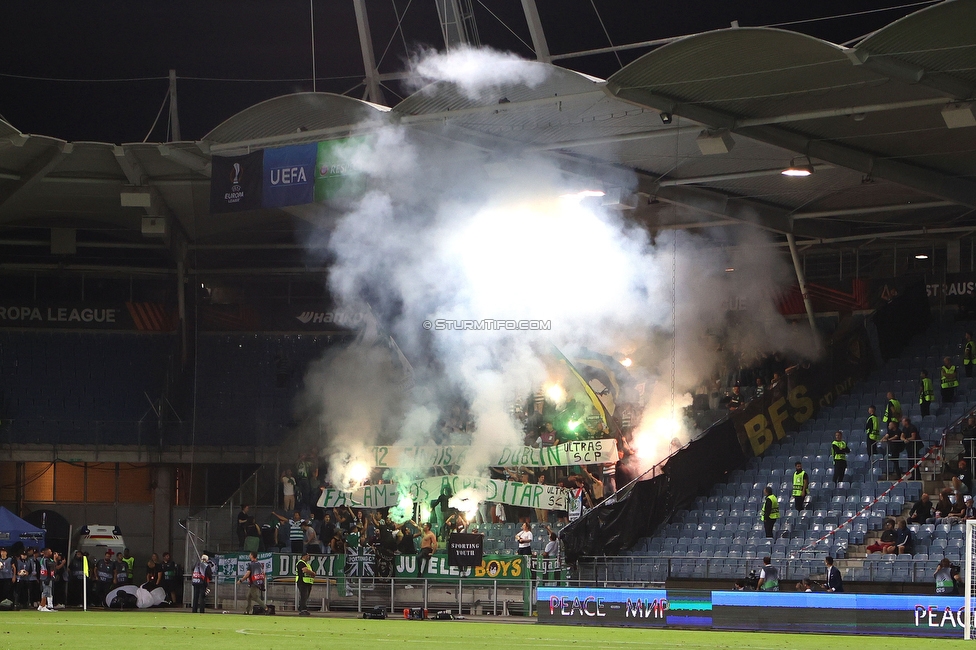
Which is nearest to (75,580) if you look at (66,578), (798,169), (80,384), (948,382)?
(66,578)

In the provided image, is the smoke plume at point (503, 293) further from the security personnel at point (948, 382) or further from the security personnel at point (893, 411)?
the security personnel at point (893, 411)

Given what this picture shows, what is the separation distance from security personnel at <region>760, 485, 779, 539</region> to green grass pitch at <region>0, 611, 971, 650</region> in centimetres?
580

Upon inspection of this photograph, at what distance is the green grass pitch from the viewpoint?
1493cm

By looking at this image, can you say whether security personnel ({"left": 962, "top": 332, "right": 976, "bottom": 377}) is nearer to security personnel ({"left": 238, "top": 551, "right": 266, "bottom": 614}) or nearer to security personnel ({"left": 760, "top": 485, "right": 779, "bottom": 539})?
security personnel ({"left": 760, "top": 485, "right": 779, "bottom": 539})

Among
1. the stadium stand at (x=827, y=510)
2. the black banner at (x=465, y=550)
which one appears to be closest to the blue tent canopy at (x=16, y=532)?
the black banner at (x=465, y=550)

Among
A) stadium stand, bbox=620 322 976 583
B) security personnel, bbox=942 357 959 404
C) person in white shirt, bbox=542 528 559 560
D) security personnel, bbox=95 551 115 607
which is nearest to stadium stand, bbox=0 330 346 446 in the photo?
security personnel, bbox=95 551 115 607

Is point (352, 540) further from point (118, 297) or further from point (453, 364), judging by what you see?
point (118, 297)

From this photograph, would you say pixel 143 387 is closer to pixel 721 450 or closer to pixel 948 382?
pixel 721 450

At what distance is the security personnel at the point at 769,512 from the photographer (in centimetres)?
2514

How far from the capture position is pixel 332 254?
3067cm

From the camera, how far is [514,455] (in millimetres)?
28781

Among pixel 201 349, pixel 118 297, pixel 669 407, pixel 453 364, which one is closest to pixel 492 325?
pixel 453 364

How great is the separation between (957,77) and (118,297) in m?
24.9

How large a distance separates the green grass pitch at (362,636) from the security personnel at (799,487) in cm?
656
